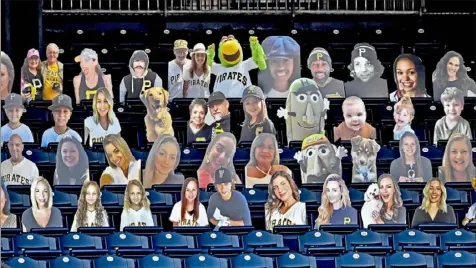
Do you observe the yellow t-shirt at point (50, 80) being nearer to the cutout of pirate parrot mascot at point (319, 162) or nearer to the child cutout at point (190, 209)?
the child cutout at point (190, 209)

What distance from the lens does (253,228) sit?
14.8 metres

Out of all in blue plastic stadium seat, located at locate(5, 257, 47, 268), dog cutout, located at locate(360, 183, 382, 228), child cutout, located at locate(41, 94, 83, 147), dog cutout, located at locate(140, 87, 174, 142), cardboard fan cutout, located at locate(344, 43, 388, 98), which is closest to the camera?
blue plastic stadium seat, located at locate(5, 257, 47, 268)

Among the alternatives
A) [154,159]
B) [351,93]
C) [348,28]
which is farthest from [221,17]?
[154,159]

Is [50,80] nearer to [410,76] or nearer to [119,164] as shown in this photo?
[119,164]

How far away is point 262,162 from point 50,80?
2.57 meters

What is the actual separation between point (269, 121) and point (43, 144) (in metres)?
2.13

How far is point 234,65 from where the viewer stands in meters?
17.1

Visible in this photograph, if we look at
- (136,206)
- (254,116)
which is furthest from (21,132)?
(254,116)

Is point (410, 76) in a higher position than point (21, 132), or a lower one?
higher

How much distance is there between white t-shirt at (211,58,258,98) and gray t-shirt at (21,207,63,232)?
2461mm

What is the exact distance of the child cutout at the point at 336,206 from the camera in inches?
599

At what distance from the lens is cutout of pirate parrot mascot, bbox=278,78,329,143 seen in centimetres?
1633

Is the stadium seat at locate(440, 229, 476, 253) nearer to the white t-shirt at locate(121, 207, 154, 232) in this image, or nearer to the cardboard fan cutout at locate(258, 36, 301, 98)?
the white t-shirt at locate(121, 207, 154, 232)

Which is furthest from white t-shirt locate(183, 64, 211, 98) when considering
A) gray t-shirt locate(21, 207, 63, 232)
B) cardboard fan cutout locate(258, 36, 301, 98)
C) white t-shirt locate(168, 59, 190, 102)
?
gray t-shirt locate(21, 207, 63, 232)
